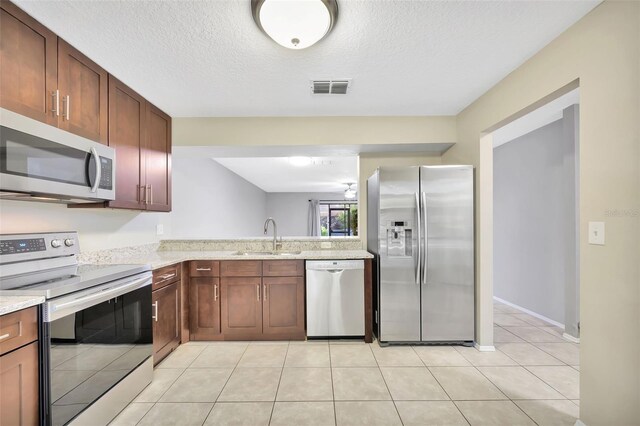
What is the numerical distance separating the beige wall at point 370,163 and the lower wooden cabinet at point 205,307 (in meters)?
1.78

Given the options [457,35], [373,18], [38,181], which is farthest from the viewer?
[457,35]

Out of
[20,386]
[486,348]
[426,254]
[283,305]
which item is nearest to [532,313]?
[486,348]

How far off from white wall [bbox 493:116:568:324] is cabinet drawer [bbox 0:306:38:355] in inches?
179

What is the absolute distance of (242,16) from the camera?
156 centimetres

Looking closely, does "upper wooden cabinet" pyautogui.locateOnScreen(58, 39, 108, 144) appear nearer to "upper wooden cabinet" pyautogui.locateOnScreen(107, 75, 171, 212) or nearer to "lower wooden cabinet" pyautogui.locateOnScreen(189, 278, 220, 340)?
"upper wooden cabinet" pyautogui.locateOnScreen(107, 75, 171, 212)

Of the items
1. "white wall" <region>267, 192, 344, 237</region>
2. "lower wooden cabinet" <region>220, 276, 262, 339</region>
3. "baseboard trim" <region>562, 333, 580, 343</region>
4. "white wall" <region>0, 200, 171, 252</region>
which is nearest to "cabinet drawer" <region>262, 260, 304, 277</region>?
"lower wooden cabinet" <region>220, 276, 262, 339</region>

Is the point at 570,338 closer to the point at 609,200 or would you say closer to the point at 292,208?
the point at 609,200

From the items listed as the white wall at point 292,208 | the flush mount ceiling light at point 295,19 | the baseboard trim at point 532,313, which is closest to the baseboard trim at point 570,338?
the baseboard trim at point 532,313

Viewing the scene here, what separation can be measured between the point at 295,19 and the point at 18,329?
1.99 meters

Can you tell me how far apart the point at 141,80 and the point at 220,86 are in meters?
0.62

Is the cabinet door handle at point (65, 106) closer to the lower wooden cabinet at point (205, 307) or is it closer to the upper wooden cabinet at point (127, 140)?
the upper wooden cabinet at point (127, 140)

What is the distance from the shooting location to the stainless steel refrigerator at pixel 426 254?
2656mm

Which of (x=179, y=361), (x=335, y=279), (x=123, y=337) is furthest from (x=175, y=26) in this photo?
(x=179, y=361)

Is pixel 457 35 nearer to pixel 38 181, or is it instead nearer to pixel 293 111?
pixel 293 111
